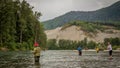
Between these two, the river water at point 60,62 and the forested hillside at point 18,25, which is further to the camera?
the forested hillside at point 18,25

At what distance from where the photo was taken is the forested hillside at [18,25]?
102125mm

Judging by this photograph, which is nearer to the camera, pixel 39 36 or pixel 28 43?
pixel 28 43

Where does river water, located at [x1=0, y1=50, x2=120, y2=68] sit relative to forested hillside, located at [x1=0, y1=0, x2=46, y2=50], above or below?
below

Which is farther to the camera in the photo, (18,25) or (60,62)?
(18,25)

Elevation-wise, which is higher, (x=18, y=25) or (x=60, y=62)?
(x=18, y=25)

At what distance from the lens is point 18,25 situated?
132 meters

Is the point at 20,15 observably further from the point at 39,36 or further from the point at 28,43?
the point at 39,36

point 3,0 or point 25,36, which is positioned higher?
point 3,0

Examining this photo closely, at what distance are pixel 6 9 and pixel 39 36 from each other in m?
59.0

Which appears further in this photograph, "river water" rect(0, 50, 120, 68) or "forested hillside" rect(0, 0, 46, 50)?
"forested hillside" rect(0, 0, 46, 50)

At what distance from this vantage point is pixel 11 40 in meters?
117

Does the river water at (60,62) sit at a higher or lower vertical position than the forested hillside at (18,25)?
lower

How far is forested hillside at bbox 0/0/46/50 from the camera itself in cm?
10212

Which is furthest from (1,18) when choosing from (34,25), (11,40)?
(34,25)
